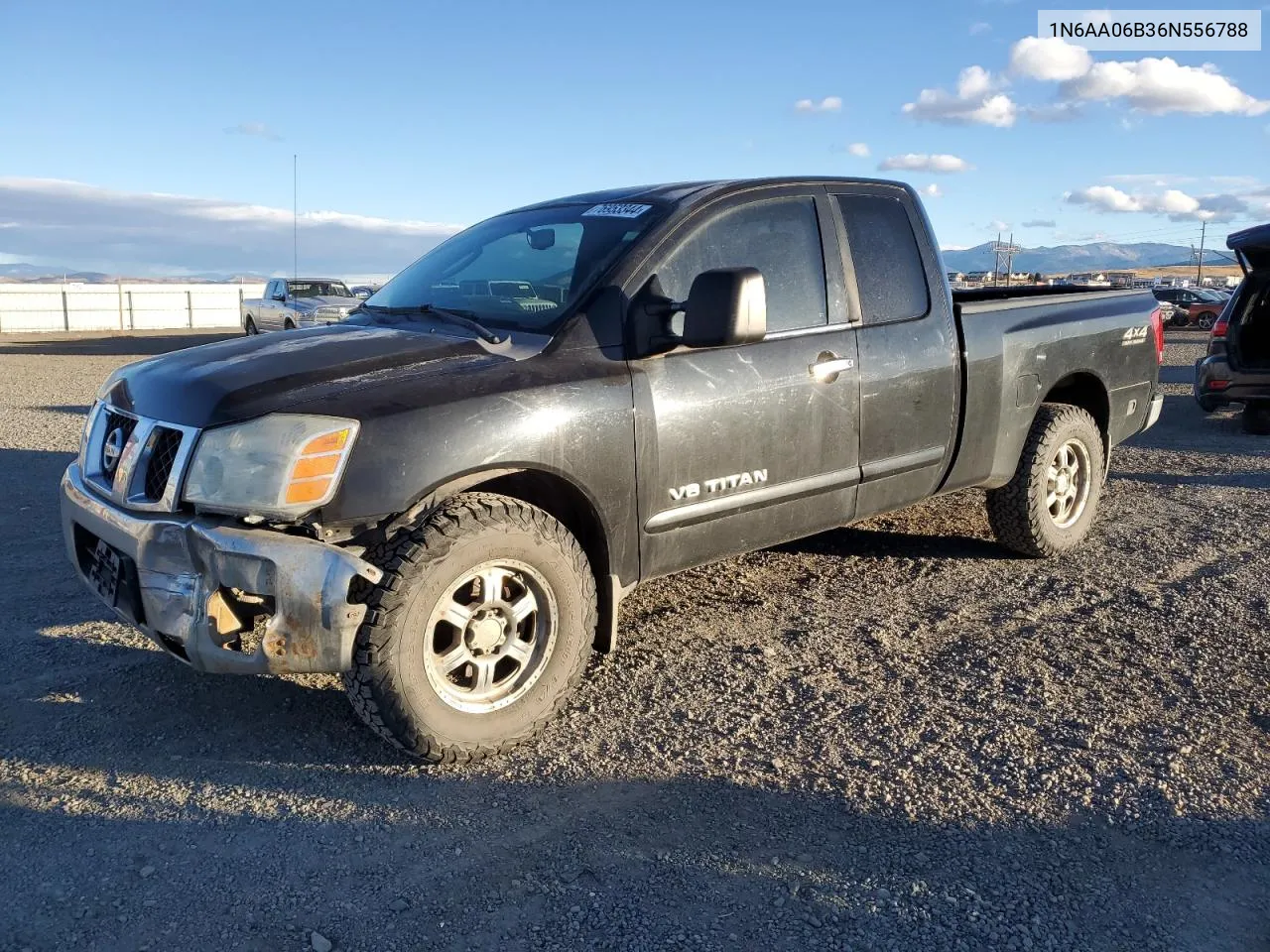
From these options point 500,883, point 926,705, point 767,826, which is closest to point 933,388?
point 926,705

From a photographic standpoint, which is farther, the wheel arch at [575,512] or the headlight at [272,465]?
the wheel arch at [575,512]

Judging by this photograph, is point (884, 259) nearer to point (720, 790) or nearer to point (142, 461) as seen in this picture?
point (720, 790)

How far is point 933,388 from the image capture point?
4621mm

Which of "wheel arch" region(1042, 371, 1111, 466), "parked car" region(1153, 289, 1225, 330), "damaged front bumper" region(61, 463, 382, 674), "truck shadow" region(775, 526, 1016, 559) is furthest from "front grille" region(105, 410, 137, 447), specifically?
"parked car" region(1153, 289, 1225, 330)

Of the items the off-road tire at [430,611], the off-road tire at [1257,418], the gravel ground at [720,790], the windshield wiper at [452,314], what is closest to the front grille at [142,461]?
the off-road tire at [430,611]

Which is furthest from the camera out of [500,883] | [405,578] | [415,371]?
[415,371]

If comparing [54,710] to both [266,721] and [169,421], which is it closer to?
[266,721]

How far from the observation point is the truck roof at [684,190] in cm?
408

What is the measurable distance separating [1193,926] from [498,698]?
6.73ft

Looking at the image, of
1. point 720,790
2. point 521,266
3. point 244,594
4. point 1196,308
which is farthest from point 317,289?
point 1196,308

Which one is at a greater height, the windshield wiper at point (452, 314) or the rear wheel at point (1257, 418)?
the windshield wiper at point (452, 314)

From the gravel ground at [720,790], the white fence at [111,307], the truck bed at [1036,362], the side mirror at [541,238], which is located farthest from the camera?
the white fence at [111,307]

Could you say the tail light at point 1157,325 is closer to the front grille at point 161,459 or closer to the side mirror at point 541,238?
the side mirror at point 541,238

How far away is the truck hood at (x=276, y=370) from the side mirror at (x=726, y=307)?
1.97ft
